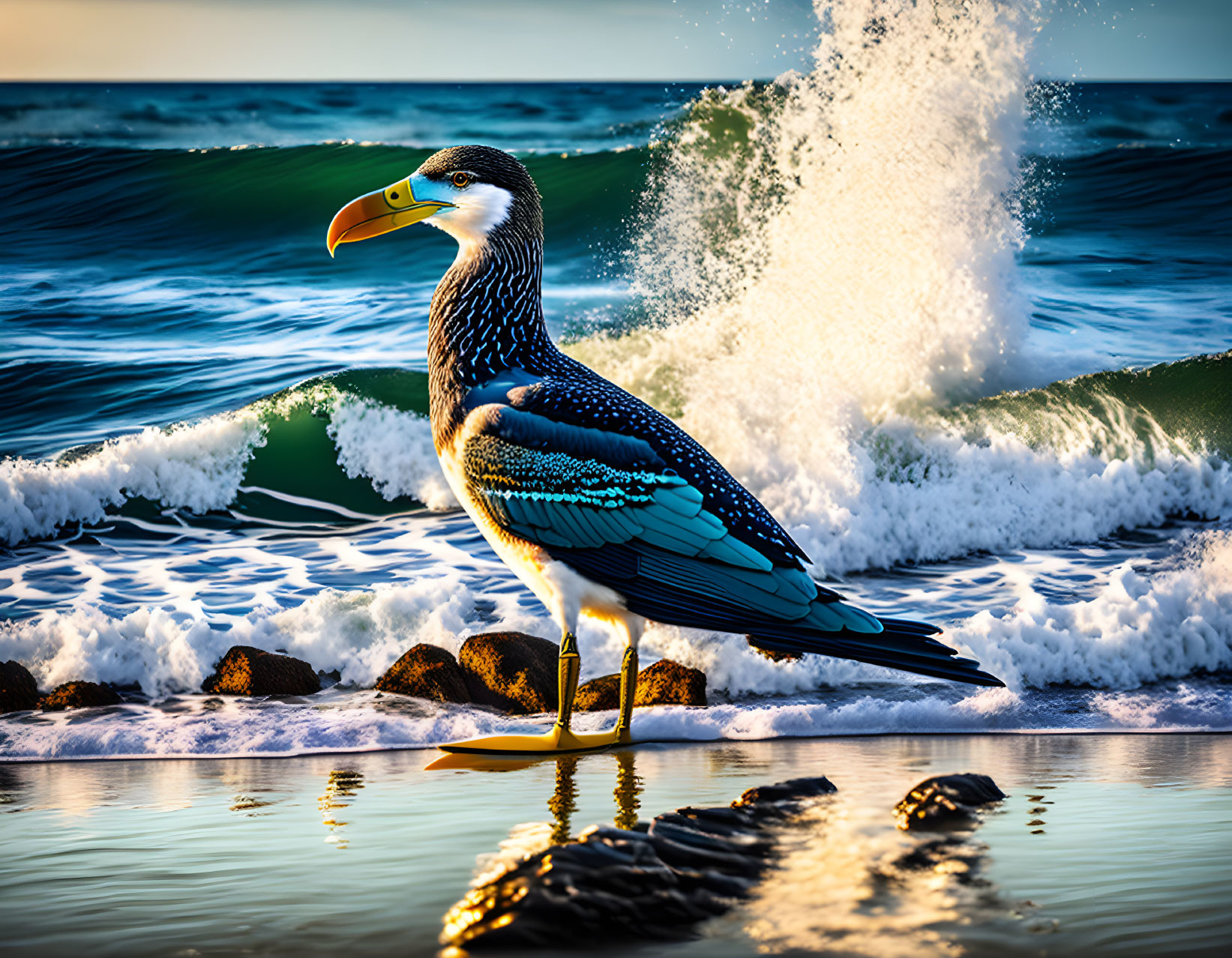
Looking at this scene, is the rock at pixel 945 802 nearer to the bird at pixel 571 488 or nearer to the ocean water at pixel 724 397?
the bird at pixel 571 488

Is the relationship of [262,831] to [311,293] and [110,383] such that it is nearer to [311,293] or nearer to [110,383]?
[110,383]

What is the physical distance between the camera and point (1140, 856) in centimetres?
359

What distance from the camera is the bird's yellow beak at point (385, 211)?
4625 mm

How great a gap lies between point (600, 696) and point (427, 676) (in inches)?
36.1

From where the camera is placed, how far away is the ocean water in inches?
250

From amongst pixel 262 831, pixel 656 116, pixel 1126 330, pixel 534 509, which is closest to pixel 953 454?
pixel 1126 330

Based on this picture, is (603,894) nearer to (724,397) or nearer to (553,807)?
(553,807)

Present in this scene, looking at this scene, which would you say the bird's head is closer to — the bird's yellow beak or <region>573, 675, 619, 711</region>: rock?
the bird's yellow beak

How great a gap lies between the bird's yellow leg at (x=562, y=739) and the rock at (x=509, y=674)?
1120 mm

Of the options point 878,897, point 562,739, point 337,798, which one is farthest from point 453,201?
point 878,897

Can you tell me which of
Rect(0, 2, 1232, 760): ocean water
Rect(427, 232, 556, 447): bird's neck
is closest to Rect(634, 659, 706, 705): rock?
Rect(0, 2, 1232, 760): ocean water

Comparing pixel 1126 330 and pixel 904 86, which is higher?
pixel 904 86

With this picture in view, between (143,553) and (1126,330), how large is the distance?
32.6 ft

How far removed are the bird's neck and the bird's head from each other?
0.09 m
